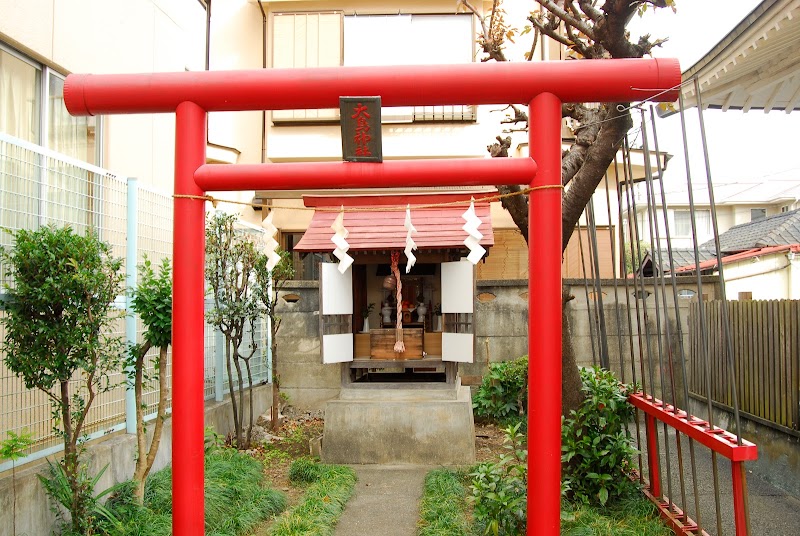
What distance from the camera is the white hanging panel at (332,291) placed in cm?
898

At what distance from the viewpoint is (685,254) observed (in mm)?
21188

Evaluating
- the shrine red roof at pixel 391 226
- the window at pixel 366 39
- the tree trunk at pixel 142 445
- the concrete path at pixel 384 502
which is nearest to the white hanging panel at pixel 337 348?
the shrine red roof at pixel 391 226

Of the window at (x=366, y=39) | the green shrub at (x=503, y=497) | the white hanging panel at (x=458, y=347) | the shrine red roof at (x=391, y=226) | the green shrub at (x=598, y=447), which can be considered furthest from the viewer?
the window at (x=366, y=39)

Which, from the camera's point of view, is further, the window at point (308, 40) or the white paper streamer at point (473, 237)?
the window at point (308, 40)

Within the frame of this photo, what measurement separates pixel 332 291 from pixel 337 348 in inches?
32.5

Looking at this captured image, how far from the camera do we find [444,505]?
6.59 metres

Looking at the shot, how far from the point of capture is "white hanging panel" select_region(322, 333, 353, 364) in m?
8.92

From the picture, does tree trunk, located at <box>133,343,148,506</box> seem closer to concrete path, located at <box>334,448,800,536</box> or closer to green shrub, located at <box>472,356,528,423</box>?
concrete path, located at <box>334,448,800,536</box>

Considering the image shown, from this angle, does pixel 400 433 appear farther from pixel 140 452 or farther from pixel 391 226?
pixel 140 452

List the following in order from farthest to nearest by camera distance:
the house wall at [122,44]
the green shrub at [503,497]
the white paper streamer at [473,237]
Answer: the house wall at [122,44] < the green shrub at [503,497] < the white paper streamer at [473,237]

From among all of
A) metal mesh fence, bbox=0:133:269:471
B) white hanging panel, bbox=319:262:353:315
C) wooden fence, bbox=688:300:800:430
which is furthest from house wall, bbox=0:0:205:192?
wooden fence, bbox=688:300:800:430

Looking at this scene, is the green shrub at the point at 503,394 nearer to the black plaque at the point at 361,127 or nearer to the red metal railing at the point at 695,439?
the red metal railing at the point at 695,439

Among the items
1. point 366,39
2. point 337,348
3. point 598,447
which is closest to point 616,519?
point 598,447

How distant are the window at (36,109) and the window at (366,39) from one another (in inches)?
244
